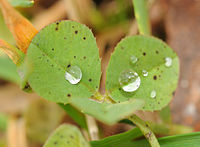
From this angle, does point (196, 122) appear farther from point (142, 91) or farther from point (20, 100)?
point (20, 100)

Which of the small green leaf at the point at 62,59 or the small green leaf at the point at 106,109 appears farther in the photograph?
the small green leaf at the point at 62,59

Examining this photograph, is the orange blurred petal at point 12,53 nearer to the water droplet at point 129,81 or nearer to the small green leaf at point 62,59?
the small green leaf at point 62,59

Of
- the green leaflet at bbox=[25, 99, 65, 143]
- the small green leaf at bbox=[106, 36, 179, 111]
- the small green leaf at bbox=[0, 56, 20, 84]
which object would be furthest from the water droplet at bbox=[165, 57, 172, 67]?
the small green leaf at bbox=[0, 56, 20, 84]

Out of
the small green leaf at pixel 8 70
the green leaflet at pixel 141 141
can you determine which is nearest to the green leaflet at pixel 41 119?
the small green leaf at pixel 8 70

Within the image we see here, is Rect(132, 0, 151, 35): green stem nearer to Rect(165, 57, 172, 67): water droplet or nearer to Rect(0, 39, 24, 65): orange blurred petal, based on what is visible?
Rect(165, 57, 172, 67): water droplet

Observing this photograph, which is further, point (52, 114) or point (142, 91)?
point (52, 114)

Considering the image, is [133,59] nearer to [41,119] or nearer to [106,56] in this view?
[41,119]

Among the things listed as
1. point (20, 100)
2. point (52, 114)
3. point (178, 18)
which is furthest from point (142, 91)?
point (20, 100)

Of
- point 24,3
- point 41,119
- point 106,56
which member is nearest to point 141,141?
point 24,3
